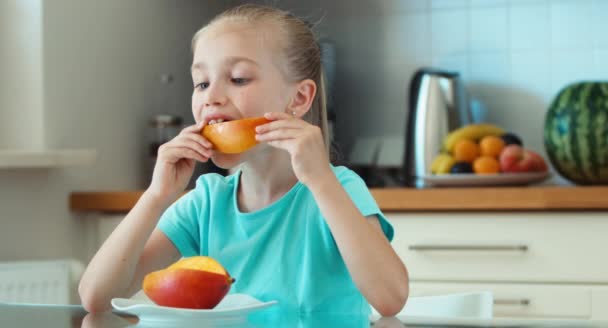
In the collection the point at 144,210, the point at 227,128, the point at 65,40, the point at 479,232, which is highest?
the point at 65,40

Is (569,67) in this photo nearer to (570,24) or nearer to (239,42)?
(570,24)

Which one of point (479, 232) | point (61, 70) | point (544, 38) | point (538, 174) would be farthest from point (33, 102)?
point (544, 38)

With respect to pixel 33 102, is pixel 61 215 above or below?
below

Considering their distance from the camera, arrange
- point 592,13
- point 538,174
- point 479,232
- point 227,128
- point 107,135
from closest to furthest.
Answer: point 227,128, point 479,232, point 538,174, point 107,135, point 592,13

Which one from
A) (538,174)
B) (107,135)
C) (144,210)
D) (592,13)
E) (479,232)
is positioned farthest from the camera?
(592,13)

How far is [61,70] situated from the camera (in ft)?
7.24

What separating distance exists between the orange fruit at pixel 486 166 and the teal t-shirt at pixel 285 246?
1.01 meters

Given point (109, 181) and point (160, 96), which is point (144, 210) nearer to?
point (109, 181)

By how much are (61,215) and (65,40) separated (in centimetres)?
42

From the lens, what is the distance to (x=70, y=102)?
7.35ft

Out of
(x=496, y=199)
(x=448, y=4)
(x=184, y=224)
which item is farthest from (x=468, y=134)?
(x=184, y=224)

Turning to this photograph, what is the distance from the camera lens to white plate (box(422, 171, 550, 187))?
7.14ft

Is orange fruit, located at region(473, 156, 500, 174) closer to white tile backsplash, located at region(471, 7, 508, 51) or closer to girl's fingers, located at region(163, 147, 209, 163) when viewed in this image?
white tile backsplash, located at region(471, 7, 508, 51)

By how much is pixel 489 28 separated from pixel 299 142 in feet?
5.71
